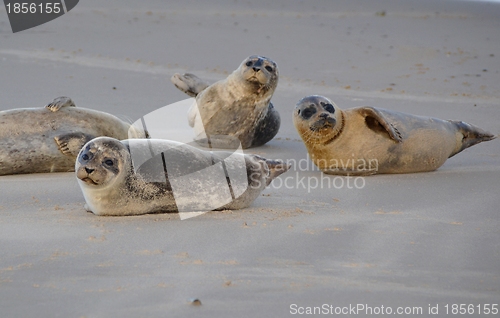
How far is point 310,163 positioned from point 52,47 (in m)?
7.67

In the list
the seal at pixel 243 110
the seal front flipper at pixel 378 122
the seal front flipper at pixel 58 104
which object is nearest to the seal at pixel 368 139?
the seal front flipper at pixel 378 122

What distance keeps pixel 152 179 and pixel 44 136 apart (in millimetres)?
1530

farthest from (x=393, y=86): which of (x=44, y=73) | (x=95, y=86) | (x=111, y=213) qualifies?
(x=111, y=213)

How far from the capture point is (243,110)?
6652 millimetres

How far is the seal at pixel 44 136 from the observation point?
5094 mm

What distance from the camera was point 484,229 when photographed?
3.82 meters

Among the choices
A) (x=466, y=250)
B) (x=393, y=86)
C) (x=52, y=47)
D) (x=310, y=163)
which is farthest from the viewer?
(x=52, y=47)

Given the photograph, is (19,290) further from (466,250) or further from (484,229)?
(484,229)

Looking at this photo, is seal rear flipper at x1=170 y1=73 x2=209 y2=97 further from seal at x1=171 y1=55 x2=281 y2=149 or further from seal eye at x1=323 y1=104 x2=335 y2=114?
seal eye at x1=323 y1=104 x2=335 y2=114

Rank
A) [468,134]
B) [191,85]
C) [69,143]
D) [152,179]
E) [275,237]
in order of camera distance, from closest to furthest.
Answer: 1. [275,237]
2. [152,179]
3. [69,143]
4. [468,134]
5. [191,85]

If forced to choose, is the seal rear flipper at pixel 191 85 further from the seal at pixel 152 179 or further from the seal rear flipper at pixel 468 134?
the seal at pixel 152 179

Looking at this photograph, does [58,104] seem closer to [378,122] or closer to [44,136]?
[44,136]

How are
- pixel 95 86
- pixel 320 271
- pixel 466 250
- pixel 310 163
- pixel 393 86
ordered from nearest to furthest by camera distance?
pixel 320 271 < pixel 466 250 < pixel 310 163 < pixel 95 86 < pixel 393 86

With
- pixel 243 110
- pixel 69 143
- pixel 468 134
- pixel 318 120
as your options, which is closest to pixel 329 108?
pixel 318 120
